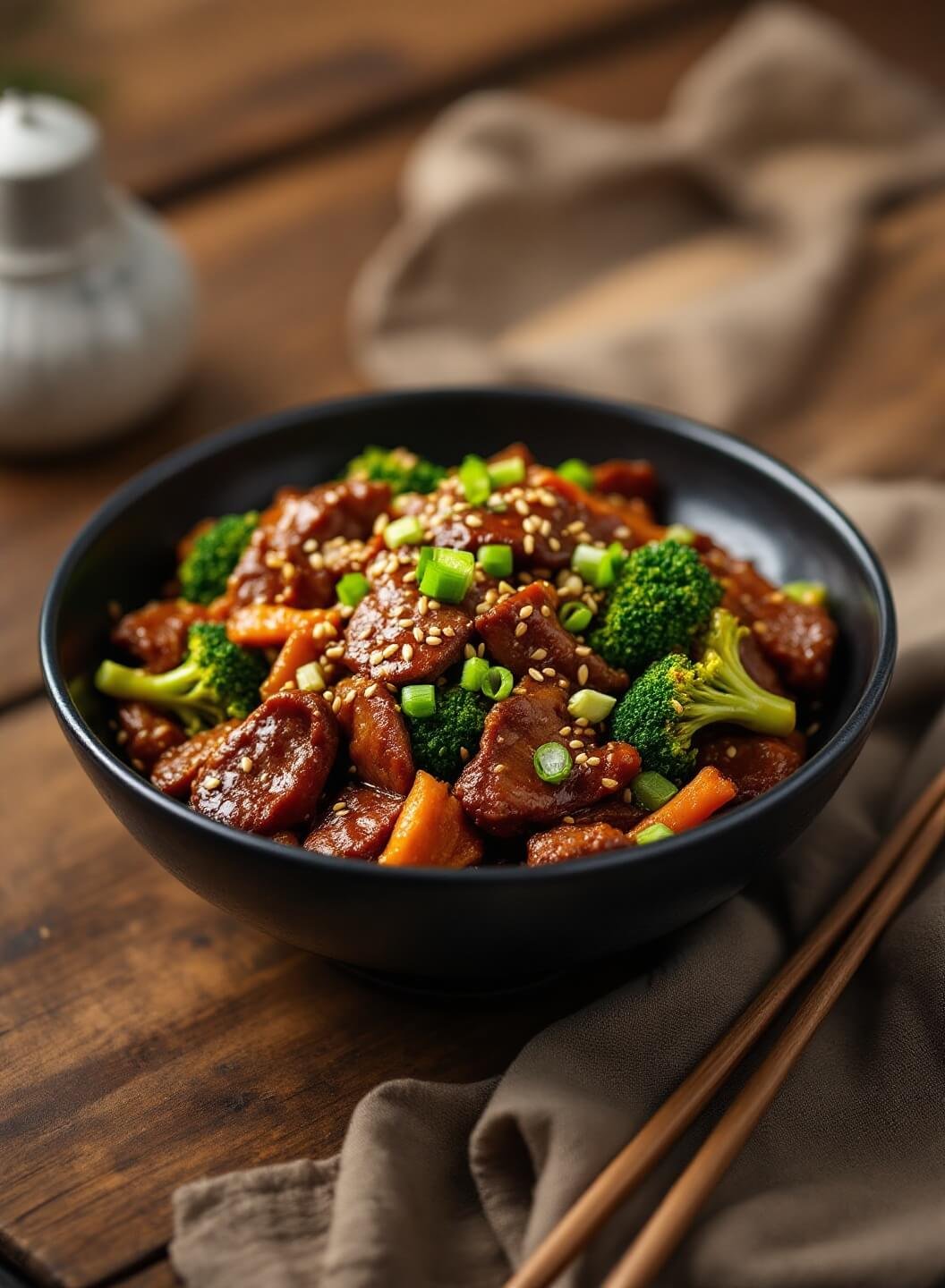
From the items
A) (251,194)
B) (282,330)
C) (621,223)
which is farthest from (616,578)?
(251,194)

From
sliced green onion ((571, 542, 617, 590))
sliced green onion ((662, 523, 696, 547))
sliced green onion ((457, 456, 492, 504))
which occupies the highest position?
sliced green onion ((457, 456, 492, 504))

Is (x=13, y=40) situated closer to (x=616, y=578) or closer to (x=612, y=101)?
(x=612, y=101)

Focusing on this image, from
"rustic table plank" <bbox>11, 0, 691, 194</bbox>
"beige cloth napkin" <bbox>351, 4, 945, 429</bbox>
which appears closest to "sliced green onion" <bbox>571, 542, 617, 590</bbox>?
"beige cloth napkin" <bbox>351, 4, 945, 429</bbox>

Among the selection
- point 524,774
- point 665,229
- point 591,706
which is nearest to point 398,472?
point 591,706

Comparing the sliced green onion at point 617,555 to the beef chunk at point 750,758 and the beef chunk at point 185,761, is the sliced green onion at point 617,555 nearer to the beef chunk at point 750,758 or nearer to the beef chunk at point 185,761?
the beef chunk at point 750,758

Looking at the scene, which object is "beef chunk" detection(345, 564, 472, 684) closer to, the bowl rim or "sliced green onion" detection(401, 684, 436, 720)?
"sliced green onion" detection(401, 684, 436, 720)

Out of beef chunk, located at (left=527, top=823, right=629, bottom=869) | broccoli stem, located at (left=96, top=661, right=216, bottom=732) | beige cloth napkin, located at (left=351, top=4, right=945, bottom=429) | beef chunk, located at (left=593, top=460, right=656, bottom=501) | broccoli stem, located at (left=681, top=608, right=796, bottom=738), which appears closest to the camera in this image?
beef chunk, located at (left=527, top=823, right=629, bottom=869)

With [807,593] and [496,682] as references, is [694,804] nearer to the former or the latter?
[496,682]
